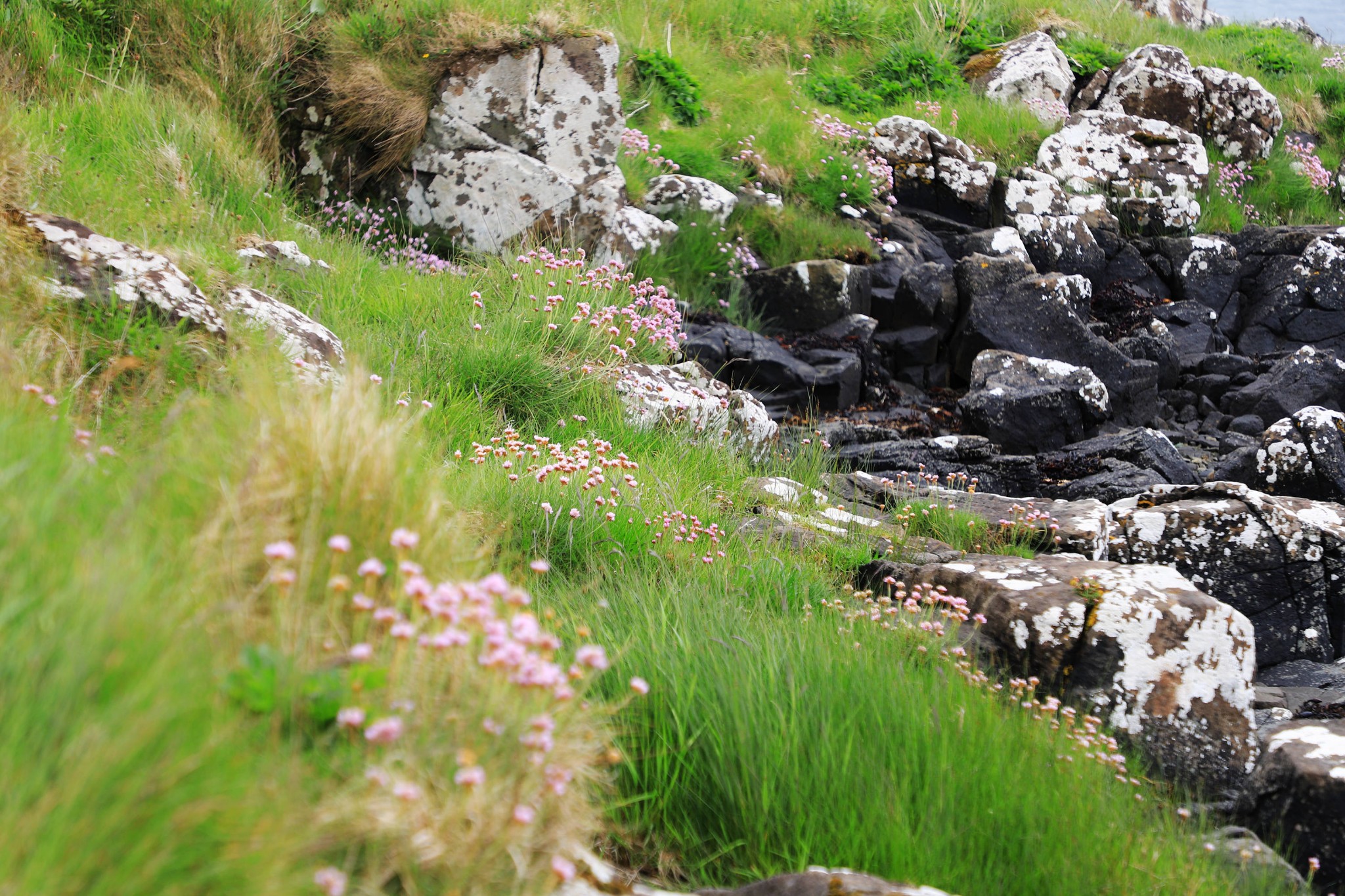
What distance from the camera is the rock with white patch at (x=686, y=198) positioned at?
424 inches

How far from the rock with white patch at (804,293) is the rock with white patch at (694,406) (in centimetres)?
288

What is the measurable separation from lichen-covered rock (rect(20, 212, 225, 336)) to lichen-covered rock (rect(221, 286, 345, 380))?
1.01 ft

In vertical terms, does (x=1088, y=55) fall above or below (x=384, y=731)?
above

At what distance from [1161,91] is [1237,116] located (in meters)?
1.51

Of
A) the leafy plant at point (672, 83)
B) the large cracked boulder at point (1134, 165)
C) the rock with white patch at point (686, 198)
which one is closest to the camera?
the rock with white patch at point (686, 198)

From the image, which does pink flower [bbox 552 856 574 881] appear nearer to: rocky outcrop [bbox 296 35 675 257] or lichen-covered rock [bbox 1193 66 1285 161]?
rocky outcrop [bbox 296 35 675 257]

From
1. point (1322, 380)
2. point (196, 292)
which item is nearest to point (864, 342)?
point (1322, 380)

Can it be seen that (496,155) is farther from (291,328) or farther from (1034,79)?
(1034,79)

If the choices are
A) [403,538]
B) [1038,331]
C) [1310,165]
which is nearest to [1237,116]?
[1310,165]

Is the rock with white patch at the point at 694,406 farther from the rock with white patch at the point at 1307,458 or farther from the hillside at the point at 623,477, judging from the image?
the rock with white patch at the point at 1307,458

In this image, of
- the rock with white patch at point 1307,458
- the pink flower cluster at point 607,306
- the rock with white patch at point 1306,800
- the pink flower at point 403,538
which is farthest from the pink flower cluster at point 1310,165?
the pink flower at point 403,538

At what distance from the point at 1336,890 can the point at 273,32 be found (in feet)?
30.9

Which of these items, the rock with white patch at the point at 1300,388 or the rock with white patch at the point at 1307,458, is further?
the rock with white patch at the point at 1300,388

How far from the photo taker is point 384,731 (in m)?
1.44
